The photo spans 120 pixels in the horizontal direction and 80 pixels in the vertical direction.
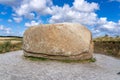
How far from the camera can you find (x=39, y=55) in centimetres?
2073

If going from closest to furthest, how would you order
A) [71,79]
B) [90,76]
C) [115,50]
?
[71,79], [90,76], [115,50]

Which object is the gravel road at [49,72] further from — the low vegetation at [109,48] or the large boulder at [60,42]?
the low vegetation at [109,48]

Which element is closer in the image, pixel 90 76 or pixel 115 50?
pixel 90 76

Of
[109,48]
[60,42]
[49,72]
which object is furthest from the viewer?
[109,48]

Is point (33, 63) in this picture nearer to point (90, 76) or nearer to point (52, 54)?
point (52, 54)

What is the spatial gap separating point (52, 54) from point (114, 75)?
6.16m

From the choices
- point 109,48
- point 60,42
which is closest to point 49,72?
point 60,42

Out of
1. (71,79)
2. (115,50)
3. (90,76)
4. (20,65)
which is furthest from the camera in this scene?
(115,50)

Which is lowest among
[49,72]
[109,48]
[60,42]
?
[49,72]

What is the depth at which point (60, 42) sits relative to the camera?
2019 centimetres

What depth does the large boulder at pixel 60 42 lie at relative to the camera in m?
20.1

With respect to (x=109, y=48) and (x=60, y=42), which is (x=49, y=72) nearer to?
(x=60, y=42)

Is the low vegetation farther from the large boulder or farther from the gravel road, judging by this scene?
the gravel road

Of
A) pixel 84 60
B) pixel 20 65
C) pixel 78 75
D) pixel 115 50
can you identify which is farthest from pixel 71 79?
pixel 115 50
